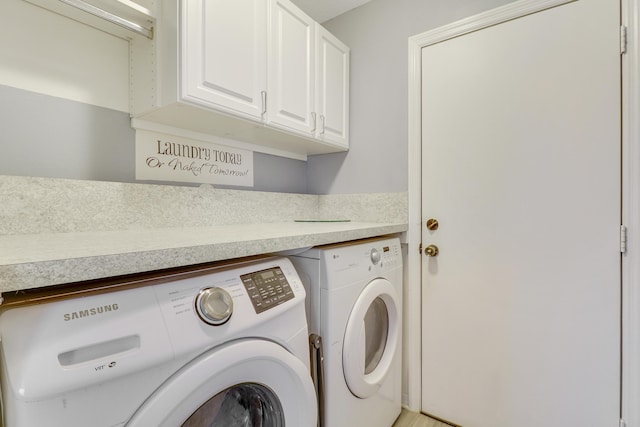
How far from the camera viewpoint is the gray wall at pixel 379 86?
1749 millimetres

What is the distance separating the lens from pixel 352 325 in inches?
46.2

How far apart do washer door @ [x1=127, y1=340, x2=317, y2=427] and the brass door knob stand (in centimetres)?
105

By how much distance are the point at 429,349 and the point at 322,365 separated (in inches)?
35.1

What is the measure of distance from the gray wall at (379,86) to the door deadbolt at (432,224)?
24 centimetres

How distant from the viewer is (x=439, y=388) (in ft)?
5.41

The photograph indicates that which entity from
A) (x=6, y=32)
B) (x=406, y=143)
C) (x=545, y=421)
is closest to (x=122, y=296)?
(x=6, y=32)

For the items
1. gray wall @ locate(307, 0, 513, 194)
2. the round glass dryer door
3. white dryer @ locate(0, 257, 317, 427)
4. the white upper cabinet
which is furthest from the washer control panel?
gray wall @ locate(307, 0, 513, 194)

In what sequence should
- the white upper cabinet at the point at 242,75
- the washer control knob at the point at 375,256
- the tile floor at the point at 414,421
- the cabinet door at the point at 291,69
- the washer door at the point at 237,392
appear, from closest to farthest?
the washer door at the point at 237,392
the white upper cabinet at the point at 242,75
the washer control knob at the point at 375,256
the cabinet door at the point at 291,69
the tile floor at the point at 414,421

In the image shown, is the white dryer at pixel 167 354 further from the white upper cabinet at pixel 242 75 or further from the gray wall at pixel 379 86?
the gray wall at pixel 379 86

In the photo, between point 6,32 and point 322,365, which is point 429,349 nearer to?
point 322,365

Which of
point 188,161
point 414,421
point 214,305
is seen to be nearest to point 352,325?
point 214,305

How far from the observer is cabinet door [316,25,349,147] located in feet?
5.78

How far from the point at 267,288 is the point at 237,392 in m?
0.33

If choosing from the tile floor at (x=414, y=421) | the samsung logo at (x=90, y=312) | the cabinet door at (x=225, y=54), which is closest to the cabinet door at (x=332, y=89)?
the cabinet door at (x=225, y=54)
